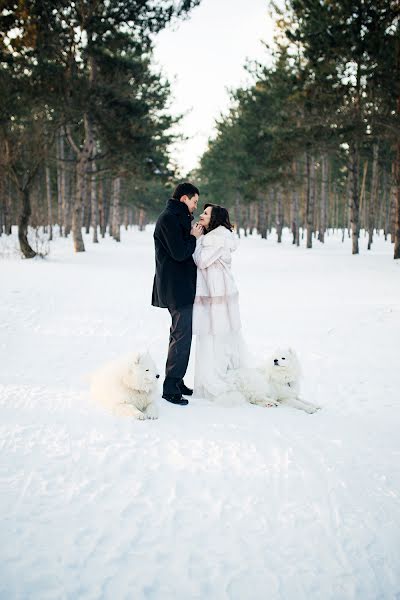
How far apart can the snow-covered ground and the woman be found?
0.41m

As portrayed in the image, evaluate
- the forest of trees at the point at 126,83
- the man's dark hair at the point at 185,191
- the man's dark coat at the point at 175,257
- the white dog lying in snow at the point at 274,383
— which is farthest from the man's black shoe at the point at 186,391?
the forest of trees at the point at 126,83

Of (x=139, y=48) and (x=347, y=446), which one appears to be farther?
(x=139, y=48)

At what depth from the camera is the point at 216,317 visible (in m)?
4.60

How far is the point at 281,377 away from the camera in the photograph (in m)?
4.66

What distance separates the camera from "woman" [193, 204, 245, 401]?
4520 millimetres

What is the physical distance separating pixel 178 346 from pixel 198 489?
5.88 ft

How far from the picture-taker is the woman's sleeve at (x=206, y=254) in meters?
4.48

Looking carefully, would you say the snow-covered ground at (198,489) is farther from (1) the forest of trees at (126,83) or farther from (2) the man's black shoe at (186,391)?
(1) the forest of trees at (126,83)

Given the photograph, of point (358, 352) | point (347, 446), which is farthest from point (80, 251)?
point (347, 446)

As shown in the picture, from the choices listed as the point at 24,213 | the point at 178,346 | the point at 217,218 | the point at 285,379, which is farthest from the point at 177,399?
the point at 24,213

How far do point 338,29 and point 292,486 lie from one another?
696 inches

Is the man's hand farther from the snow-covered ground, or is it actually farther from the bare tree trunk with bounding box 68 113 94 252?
the bare tree trunk with bounding box 68 113 94 252

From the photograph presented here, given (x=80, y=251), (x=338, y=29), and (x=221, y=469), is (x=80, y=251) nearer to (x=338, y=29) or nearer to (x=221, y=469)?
(x=338, y=29)

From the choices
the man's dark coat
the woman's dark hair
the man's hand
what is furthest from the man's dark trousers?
the woman's dark hair
